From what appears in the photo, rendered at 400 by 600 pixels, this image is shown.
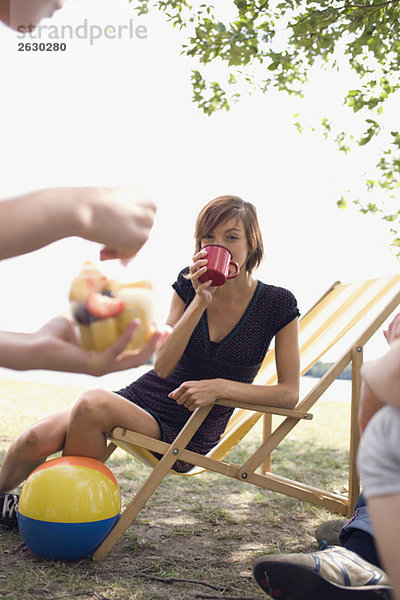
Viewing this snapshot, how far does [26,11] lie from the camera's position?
0.82 meters

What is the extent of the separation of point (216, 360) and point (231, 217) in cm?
68

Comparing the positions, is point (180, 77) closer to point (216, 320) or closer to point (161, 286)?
point (216, 320)

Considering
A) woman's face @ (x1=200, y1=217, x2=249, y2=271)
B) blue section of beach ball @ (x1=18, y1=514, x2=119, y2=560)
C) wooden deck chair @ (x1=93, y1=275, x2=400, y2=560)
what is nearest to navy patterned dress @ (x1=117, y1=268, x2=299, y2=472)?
wooden deck chair @ (x1=93, y1=275, x2=400, y2=560)

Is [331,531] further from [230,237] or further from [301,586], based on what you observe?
[230,237]

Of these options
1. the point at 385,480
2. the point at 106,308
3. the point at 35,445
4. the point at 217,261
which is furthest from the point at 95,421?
the point at 106,308

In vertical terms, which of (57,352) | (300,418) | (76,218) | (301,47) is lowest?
(300,418)

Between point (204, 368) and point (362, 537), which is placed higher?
point (204, 368)

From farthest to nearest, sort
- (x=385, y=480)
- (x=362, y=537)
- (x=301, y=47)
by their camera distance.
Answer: (x=301, y=47), (x=362, y=537), (x=385, y=480)

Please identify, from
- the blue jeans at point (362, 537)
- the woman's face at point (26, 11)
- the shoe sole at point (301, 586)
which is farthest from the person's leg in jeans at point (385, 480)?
the woman's face at point (26, 11)

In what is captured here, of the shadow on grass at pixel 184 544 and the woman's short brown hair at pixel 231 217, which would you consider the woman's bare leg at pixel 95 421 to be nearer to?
the shadow on grass at pixel 184 544

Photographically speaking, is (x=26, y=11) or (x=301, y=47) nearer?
(x=26, y=11)

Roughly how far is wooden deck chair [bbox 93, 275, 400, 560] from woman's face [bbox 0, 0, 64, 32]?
1.82 m

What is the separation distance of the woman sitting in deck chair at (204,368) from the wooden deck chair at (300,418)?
0.27 feet

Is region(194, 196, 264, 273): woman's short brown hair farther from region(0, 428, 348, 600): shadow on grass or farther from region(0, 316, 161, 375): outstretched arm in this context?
region(0, 316, 161, 375): outstretched arm
